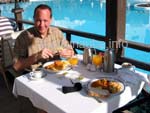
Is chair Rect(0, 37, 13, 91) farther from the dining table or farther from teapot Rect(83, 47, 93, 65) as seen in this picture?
teapot Rect(83, 47, 93, 65)

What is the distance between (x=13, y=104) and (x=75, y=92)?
137 centimetres

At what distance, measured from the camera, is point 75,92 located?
1668 millimetres

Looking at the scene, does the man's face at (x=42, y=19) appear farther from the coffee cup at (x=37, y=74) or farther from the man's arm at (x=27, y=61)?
the coffee cup at (x=37, y=74)

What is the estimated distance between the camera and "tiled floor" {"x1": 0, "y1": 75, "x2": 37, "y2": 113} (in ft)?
8.63

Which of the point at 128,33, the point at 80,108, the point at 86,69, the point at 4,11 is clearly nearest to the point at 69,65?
the point at 86,69

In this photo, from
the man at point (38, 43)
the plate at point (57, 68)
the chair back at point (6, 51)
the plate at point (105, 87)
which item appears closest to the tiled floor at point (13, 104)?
the chair back at point (6, 51)

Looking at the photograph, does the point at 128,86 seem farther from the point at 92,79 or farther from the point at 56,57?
the point at 56,57

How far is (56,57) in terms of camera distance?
95.0 inches

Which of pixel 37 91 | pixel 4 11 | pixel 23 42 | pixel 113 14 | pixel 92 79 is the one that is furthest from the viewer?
pixel 4 11

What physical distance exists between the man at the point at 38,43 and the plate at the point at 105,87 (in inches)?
22.1

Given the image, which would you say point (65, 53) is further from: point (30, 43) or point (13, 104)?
point (13, 104)

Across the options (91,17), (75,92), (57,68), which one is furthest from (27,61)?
(91,17)

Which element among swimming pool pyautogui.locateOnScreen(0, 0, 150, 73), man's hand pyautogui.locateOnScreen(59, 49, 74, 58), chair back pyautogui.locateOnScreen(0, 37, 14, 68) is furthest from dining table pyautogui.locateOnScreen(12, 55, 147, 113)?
swimming pool pyautogui.locateOnScreen(0, 0, 150, 73)

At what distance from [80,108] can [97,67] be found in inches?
24.8
